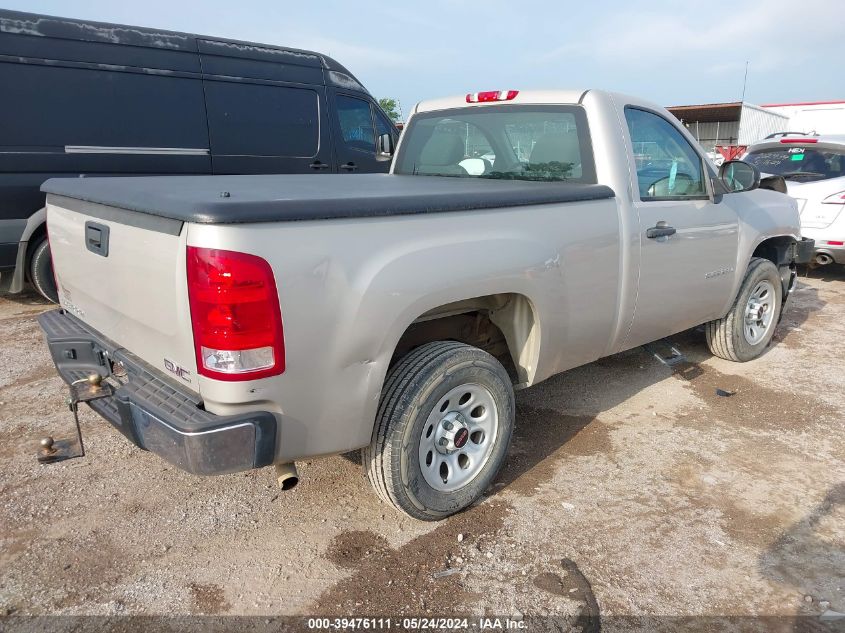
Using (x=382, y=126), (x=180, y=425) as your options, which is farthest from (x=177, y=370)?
(x=382, y=126)

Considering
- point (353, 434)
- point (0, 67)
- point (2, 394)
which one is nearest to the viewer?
point (353, 434)

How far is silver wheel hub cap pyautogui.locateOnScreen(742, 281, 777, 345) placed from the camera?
4.70m

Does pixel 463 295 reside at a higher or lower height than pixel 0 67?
lower

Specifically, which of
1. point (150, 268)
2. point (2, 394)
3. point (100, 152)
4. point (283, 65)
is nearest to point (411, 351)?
point (150, 268)

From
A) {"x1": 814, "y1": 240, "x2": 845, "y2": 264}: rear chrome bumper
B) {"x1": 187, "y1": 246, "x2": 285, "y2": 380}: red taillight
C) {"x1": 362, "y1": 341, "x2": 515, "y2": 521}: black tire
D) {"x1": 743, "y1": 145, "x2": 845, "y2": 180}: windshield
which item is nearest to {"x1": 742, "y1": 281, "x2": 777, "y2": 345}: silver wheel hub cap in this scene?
{"x1": 814, "y1": 240, "x2": 845, "y2": 264}: rear chrome bumper

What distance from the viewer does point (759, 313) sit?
4.91m

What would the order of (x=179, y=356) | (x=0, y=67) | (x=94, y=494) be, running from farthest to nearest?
(x=0, y=67) < (x=94, y=494) < (x=179, y=356)

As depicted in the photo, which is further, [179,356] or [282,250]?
[179,356]

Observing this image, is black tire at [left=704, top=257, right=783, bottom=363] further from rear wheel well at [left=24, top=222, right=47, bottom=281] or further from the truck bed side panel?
rear wheel well at [left=24, top=222, right=47, bottom=281]

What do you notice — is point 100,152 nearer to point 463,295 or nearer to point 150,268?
point 150,268

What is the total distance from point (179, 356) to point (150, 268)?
328mm

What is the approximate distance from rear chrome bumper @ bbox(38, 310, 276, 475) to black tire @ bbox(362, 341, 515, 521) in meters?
0.50

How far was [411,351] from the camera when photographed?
106 inches

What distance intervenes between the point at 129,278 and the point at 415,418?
1.23 metres
